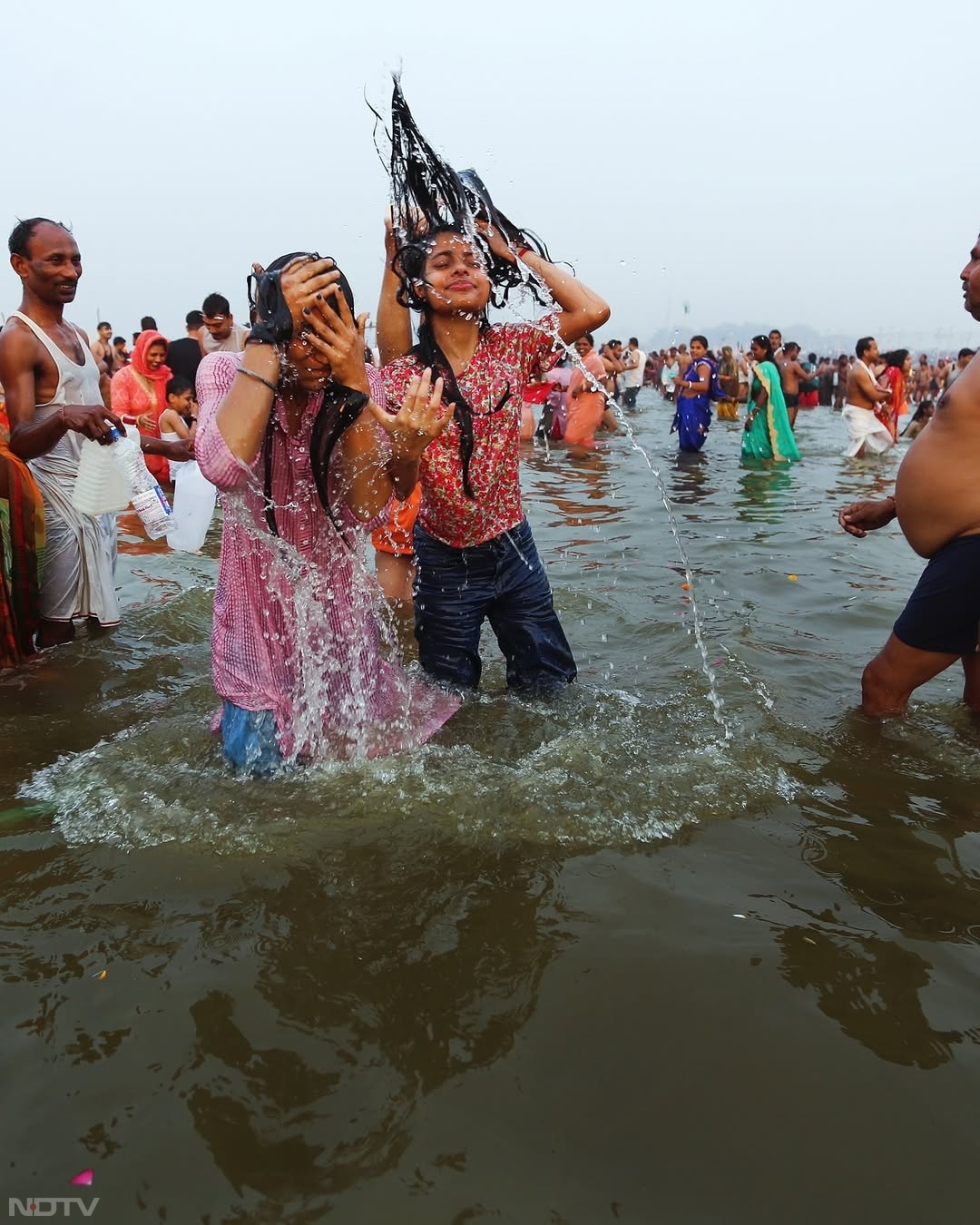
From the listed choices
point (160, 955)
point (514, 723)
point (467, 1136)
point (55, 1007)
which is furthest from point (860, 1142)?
point (514, 723)

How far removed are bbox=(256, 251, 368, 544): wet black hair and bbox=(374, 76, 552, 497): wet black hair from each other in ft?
1.77

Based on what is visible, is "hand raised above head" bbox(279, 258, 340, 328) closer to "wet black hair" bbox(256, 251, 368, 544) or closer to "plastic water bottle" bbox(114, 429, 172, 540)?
"wet black hair" bbox(256, 251, 368, 544)

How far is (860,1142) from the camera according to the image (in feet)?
5.23

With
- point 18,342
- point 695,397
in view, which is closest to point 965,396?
point 18,342

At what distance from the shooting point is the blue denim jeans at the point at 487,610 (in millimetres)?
3217

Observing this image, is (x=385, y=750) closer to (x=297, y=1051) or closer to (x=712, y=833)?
(x=712, y=833)

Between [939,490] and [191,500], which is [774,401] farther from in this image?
[939,490]

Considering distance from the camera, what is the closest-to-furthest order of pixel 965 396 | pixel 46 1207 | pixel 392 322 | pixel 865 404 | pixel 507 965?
pixel 46 1207
pixel 507 965
pixel 965 396
pixel 392 322
pixel 865 404

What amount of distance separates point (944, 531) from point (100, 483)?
135 inches

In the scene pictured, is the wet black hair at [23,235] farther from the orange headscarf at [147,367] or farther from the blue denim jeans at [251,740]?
the orange headscarf at [147,367]

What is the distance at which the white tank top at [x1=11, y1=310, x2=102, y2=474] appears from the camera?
3.79 meters

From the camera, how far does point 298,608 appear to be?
109 inches

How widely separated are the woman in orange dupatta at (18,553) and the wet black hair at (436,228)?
6.52 feet

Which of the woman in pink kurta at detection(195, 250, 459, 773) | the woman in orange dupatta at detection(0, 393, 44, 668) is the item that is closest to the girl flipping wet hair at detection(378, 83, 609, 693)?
the woman in pink kurta at detection(195, 250, 459, 773)
